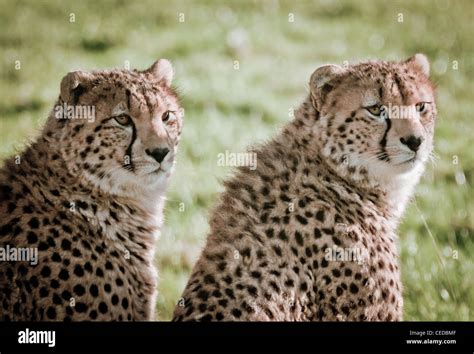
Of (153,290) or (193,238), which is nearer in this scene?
(153,290)

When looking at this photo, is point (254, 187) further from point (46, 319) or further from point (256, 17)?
point (256, 17)

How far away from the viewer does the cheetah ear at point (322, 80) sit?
5184mm

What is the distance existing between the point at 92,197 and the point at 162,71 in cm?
76

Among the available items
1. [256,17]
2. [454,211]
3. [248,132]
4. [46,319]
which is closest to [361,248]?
[46,319]

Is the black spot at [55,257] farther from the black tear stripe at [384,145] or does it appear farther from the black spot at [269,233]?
the black tear stripe at [384,145]

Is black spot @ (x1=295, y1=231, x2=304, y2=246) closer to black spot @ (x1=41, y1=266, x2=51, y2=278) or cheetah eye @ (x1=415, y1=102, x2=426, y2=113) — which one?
cheetah eye @ (x1=415, y1=102, x2=426, y2=113)

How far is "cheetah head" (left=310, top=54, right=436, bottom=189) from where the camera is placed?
16.7 feet

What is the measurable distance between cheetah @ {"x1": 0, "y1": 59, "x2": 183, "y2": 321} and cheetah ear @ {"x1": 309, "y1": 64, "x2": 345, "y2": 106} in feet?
2.31

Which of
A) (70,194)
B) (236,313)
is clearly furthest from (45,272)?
(236,313)

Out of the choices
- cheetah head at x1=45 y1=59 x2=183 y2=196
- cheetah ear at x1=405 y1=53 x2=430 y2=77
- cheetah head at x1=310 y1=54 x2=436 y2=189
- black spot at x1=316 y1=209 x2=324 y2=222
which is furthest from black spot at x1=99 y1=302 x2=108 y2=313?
cheetah ear at x1=405 y1=53 x2=430 y2=77

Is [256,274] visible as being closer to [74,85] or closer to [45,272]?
[45,272]

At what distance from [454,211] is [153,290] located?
8.40 feet
